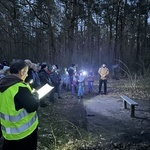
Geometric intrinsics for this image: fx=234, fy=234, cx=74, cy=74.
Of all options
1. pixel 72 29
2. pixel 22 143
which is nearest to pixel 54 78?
pixel 72 29

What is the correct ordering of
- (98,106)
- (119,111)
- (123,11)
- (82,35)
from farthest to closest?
1. (82,35)
2. (123,11)
3. (98,106)
4. (119,111)

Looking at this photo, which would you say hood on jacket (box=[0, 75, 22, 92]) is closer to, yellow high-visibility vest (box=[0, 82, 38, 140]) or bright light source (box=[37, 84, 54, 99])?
yellow high-visibility vest (box=[0, 82, 38, 140])

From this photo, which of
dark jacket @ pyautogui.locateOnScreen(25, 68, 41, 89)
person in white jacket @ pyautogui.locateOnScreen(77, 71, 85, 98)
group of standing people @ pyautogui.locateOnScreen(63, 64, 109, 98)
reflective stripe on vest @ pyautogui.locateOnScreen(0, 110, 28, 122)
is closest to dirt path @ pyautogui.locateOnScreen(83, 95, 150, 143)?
person in white jacket @ pyautogui.locateOnScreen(77, 71, 85, 98)

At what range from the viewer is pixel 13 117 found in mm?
3297

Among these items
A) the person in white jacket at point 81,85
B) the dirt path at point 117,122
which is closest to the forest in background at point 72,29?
the person in white jacket at point 81,85

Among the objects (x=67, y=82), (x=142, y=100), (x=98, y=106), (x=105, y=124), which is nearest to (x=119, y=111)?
(x=98, y=106)

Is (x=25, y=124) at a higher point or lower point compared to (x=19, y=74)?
lower

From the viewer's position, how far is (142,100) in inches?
505

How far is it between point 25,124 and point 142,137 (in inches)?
177

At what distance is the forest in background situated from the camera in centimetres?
541

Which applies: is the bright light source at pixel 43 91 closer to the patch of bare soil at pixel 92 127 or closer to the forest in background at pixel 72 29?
the forest in background at pixel 72 29

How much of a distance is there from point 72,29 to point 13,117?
12.6 meters

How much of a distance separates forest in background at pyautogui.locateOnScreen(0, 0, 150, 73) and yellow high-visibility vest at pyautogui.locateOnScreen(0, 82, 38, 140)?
6.66ft

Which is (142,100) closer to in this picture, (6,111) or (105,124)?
(105,124)
